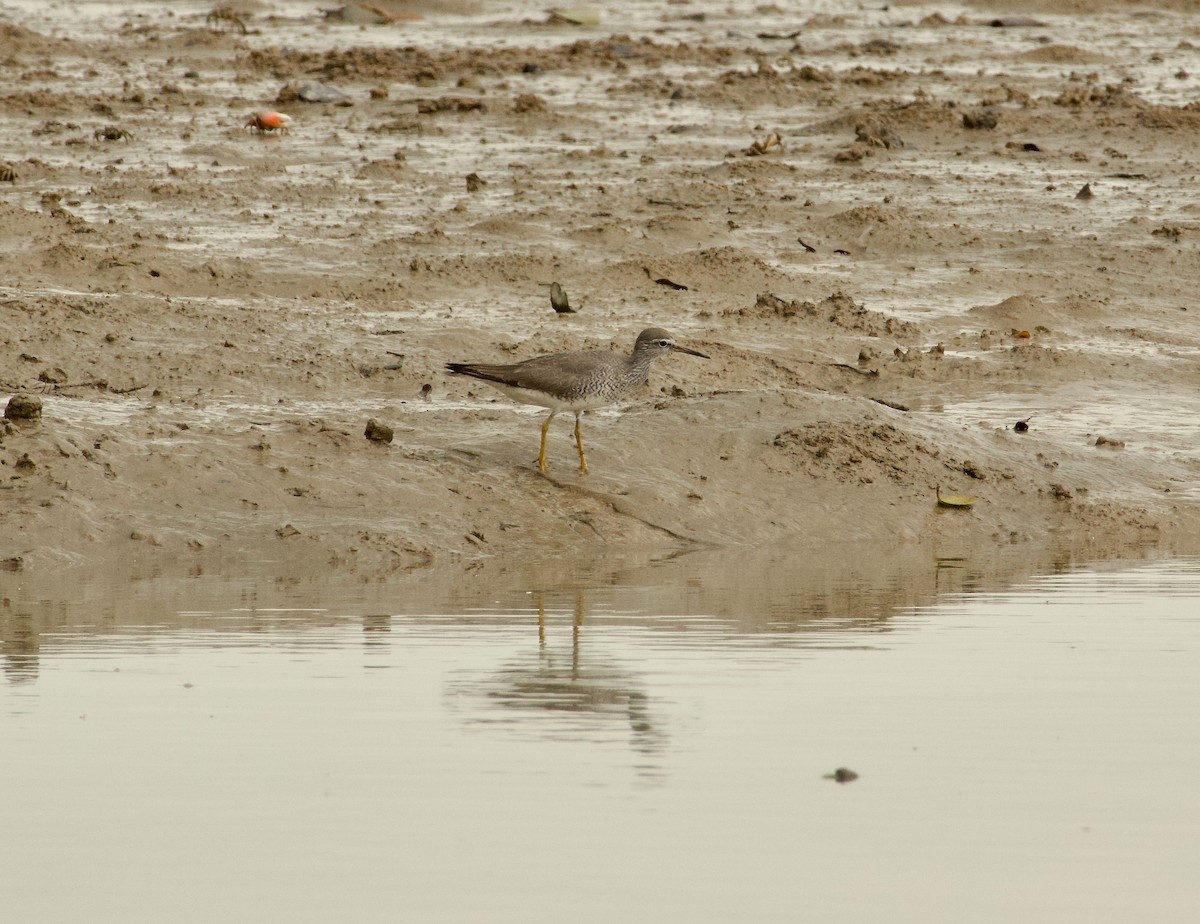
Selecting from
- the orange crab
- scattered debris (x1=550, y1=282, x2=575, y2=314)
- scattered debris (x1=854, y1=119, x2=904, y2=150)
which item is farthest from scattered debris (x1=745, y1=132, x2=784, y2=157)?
scattered debris (x1=550, y1=282, x2=575, y2=314)

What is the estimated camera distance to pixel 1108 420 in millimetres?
12383

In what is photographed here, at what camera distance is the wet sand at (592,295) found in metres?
10.1

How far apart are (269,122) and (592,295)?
5.57 metres

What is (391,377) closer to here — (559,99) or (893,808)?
(893,808)

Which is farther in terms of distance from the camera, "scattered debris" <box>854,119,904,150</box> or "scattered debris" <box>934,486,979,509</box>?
"scattered debris" <box>854,119,904,150</box>

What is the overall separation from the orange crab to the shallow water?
1027cm

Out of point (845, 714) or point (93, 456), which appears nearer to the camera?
point (845, 714)

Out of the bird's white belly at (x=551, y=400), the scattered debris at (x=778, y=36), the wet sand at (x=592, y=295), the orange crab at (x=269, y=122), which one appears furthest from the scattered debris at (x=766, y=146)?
the bird's white belly at (x=551, y=400)

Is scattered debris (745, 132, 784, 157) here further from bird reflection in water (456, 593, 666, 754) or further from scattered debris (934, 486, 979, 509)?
bird reflection in water (456, 593, 666, 754)

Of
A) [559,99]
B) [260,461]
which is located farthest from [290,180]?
[260,461]

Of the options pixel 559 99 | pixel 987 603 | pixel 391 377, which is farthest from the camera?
pixel 559 99

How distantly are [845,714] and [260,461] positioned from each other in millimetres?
4742

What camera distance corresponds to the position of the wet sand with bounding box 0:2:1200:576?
33.1ft

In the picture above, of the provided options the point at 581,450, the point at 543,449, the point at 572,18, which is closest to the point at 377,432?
the point at 543,449
